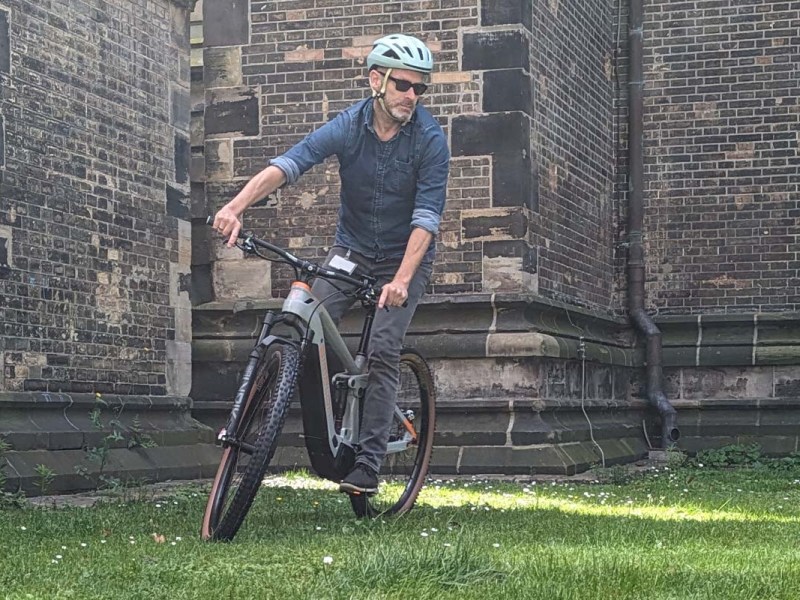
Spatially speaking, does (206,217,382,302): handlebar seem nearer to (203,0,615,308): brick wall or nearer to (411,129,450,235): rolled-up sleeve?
(411,129,450,235): rolled-up sleeve

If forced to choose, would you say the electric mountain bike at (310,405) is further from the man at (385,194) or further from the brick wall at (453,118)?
the brick wall at (453,118)

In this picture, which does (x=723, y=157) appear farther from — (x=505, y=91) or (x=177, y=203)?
(x=177, y=203)

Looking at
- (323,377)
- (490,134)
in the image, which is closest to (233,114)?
(490,134)

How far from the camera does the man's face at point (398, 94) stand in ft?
22.0

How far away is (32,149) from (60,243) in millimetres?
686

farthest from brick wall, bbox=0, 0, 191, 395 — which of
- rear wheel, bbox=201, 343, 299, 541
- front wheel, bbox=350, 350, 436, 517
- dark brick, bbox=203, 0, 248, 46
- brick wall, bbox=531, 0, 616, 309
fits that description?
rear wheel, bbox=201, 343, 299, 541

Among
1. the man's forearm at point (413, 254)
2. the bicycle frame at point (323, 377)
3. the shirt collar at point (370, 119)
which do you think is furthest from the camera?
the shirt collar at point (370, 119)

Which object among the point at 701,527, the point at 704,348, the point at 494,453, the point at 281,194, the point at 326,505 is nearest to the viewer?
the point at 701,527

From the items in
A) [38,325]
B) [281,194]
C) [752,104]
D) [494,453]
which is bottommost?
[494,453]

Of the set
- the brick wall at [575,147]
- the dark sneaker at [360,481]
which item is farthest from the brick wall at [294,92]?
the dark sneaker at [360,481]

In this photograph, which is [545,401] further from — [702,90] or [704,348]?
[702,90]

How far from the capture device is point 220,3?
13133 millimetres

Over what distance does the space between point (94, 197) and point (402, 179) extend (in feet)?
13.7

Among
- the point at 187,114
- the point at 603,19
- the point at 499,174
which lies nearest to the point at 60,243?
the point at 187,114
